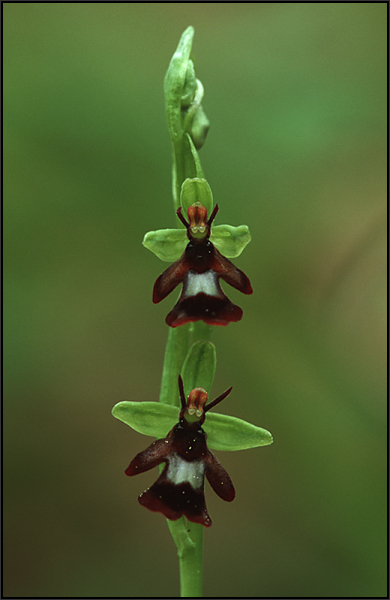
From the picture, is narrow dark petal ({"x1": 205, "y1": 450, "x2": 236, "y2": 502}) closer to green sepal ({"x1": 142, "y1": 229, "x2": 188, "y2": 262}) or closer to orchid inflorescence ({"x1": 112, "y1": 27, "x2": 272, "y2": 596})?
orchid inflorescence ({"x1": 112, "y1": 27, "x2": 272, "y2": 596})

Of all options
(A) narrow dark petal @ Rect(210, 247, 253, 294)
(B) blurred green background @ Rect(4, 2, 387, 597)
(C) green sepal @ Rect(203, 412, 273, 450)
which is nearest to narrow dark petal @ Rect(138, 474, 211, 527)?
(C) green sepal @ Rect(203, 412, 273, 450)

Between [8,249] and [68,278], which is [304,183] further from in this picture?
[8,249]

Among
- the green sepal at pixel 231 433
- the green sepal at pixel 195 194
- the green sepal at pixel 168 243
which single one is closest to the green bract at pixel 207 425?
the green sepal at pixel 231 433

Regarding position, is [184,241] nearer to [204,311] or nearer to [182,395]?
[204,311]

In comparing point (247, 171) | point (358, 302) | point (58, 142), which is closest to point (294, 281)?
point (358, 302)

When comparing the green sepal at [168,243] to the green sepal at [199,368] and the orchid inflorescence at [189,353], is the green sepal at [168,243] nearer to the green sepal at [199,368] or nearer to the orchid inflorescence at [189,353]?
the orchid inflorescence at [189,353]

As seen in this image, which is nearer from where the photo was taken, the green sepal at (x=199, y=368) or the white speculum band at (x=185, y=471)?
the white speculum band at (x=185, y=471)

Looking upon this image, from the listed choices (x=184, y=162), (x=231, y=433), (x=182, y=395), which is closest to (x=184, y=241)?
(x=184, y=162)
